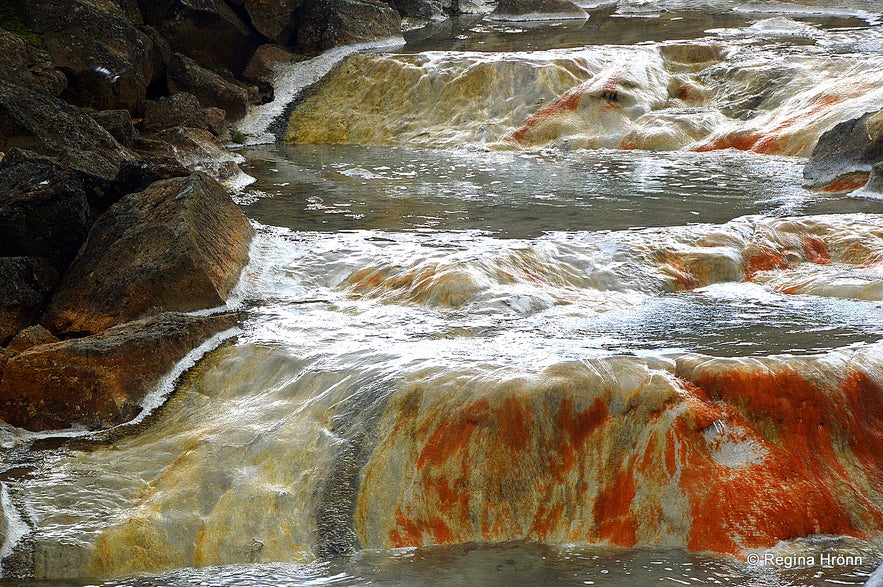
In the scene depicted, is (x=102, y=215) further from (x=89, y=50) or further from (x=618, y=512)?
(x=89, y=50)

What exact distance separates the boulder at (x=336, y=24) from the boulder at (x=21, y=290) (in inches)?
387

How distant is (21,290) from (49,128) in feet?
10.4

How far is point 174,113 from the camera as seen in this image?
12281 mm

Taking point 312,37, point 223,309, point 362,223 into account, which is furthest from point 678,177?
point 312,37

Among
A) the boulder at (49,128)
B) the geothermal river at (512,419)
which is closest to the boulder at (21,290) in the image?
the geothermal river at (512,419)

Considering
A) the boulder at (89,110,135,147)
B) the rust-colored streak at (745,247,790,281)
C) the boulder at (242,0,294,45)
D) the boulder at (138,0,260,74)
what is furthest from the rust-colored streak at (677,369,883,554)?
the boulder at (242,0,294,45)

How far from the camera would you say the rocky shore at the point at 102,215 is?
5.25 metres

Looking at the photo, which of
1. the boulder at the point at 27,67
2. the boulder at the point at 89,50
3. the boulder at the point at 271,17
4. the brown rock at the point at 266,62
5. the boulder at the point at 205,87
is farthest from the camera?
the boulder at the point at 271,17

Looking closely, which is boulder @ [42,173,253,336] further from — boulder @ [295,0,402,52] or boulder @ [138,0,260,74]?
boulder @ [295,0,402,52]

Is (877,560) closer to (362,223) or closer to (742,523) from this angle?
(742,523)

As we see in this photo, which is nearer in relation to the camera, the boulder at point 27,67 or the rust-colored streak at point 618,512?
the rust-colored streak at point 618,512

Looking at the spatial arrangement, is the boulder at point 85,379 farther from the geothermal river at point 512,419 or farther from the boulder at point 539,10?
the boulder at point 539,10

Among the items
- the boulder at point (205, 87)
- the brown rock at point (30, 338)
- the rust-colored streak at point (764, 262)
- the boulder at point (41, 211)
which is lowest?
the brown rock at point (30, 338)

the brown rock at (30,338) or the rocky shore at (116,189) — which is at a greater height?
the rocky shore at (116,189)
